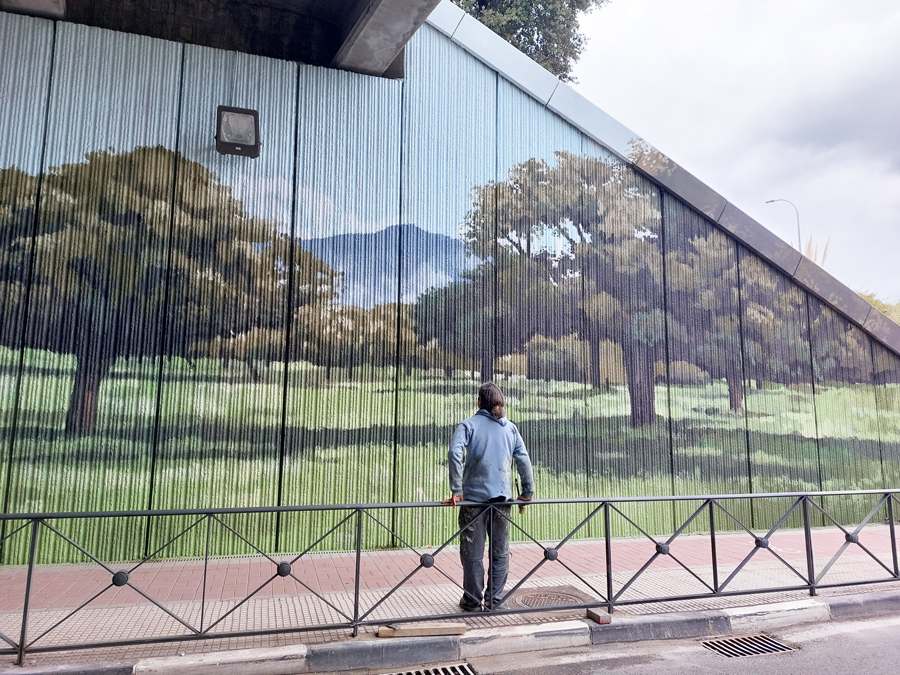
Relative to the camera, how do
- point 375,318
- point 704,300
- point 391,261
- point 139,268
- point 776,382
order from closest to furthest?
1. point 139,268
2. point 375,318
3. point 391,261
4. point 704,300
5. point 776,382

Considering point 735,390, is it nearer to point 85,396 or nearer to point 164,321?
point 164,321

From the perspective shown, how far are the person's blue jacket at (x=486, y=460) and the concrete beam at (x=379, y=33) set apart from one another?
4811 mm

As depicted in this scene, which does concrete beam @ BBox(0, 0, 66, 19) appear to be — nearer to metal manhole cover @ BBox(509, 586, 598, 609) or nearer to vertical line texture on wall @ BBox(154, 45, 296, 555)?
vertical line texture on wall @ BBox(154, 45, 296, 555)

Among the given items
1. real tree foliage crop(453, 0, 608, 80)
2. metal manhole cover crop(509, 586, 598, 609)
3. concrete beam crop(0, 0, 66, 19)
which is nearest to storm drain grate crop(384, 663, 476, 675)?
metal manhole cover crop(509, 586, 598, 609)

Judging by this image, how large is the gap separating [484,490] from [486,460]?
0.79 feet

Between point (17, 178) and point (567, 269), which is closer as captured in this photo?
point (17, 178)

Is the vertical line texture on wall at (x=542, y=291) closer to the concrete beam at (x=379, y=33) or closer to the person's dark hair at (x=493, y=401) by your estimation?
the concrete beam at (x=379, y=33)

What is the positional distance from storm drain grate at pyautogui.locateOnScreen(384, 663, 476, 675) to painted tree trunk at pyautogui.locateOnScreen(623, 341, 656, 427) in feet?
17.2

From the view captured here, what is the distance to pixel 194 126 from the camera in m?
7.15

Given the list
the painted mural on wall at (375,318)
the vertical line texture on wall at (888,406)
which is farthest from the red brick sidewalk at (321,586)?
the vertical line texture on wall at (888,406)

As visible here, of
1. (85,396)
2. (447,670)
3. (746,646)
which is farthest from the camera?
(85,396)

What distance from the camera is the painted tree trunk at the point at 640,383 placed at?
855 centimetres

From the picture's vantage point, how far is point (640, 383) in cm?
862

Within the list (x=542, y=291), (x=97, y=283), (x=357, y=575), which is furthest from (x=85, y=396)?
(x=542, y=291)
